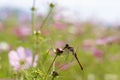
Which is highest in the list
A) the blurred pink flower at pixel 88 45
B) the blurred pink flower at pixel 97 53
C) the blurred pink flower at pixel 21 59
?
the blurred pink flower at pixel 88 45

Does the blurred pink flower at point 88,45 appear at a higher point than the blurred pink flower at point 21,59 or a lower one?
higher

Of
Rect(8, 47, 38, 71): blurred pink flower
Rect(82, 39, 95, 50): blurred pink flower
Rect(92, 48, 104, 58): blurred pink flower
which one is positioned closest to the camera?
Rect(8, 47, 38, 71): blurred pink flower

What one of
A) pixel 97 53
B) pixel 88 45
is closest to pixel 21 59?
pixel 97 53

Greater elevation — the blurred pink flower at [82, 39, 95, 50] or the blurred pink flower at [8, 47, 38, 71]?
the blurred pink flower at [82, 39, 95, 50]

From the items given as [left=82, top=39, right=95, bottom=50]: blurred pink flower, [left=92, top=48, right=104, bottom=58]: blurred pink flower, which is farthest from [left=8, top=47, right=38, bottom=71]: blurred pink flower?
[left=82, top=39, right=95, bottom=50]: blurred pink flower

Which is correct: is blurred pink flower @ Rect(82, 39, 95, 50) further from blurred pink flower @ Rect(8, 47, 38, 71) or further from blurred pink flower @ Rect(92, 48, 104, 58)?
blurred pink flower @ Rect(8, 47, 38, 71)

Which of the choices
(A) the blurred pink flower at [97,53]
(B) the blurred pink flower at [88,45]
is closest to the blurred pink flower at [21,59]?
(A) the blurred pink flower at [97,53]

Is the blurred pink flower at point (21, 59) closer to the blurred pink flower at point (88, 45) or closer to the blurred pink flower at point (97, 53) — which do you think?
the blurred pink flower at point (97, 53)

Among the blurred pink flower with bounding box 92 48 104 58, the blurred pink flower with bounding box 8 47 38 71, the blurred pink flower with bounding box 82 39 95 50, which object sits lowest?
the blurred pink flower with bounding box 8 47 38 71

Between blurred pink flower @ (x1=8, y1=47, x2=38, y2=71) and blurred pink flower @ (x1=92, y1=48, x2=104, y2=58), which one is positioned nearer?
blurred pink flower @ (x1=8, y1=47, x2=38, y2=71)
